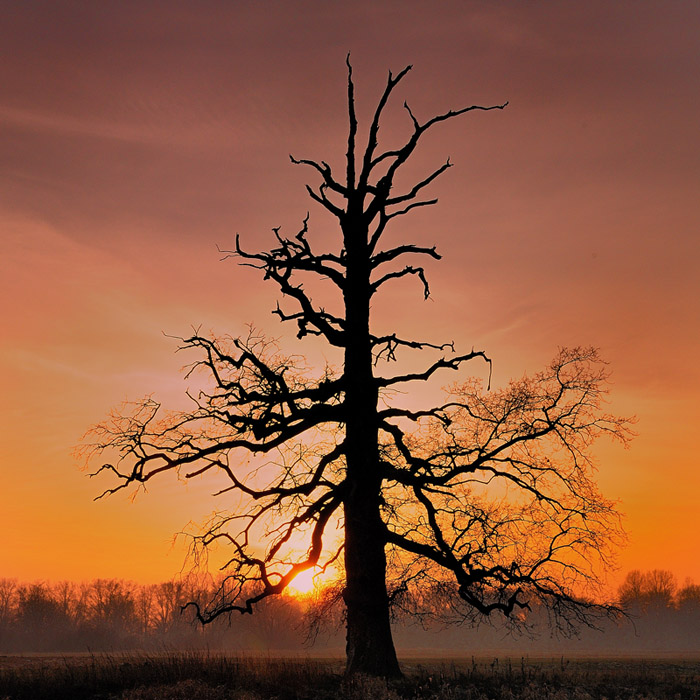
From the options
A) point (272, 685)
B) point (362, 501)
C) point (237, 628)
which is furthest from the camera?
point (237, 628)

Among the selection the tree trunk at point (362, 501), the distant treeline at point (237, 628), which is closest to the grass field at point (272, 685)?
the tree trunk at point (362, 501)

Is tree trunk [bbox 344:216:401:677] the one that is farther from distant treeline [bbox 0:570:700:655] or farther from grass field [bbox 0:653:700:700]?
distant treeline [bbox 0:570:700:655]

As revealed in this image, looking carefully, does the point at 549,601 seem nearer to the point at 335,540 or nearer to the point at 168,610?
the point at 335,540

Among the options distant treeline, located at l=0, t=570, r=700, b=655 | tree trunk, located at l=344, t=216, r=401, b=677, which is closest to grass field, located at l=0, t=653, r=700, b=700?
tree trunk, located at l=344, t=216, r=401, b=677

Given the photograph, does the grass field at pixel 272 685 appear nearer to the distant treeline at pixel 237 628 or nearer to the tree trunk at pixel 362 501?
the tree trunk at pixel 362 501

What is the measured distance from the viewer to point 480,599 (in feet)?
67.8

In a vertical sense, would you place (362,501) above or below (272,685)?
above

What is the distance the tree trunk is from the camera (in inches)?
719

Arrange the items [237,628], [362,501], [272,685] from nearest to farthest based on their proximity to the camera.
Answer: [272,685] < [362,501] < [237,628]

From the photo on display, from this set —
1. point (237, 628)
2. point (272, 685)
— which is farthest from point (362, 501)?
point (237, 628)

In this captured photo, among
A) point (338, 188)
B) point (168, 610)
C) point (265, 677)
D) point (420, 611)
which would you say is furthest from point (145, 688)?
point (168, 610)

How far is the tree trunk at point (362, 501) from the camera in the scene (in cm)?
1825

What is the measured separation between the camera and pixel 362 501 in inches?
763

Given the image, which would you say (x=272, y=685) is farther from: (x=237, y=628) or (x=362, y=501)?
(x=237, y=628)
